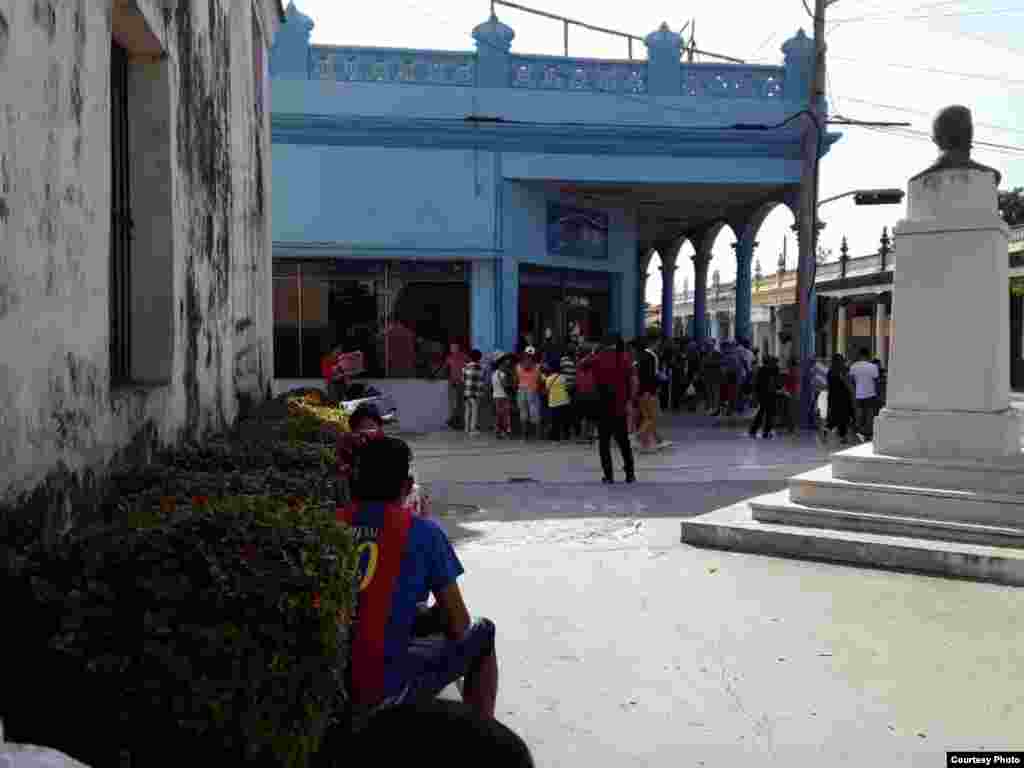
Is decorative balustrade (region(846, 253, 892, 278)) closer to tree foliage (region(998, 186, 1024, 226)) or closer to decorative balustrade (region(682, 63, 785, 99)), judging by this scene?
tree foliage (region(998, 186, 1024, 226))

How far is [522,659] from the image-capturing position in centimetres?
489

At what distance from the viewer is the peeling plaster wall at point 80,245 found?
9.68ft

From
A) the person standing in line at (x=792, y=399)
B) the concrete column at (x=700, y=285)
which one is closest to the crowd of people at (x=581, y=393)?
the person standing in line at (x=792, y=399)

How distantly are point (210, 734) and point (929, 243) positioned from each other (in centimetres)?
689

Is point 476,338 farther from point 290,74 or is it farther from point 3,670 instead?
point 3,670

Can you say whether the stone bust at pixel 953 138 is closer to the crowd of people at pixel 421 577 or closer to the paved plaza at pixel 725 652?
the paved plaza at pixel 725 652

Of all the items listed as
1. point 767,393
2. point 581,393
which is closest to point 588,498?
point 581,393

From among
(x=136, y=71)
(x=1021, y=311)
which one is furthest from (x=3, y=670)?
(x=1021, y=311)

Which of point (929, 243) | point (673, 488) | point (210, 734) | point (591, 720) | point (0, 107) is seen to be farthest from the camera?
point (673, 488)

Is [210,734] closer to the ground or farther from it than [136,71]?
closer to the ground

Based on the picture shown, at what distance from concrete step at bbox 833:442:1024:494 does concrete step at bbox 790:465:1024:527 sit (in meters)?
0.06

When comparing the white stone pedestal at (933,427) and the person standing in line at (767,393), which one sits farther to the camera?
the person standing in line at (767,393)

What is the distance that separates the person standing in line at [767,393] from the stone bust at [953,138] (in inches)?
344

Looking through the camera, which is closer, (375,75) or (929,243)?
(929,243)
